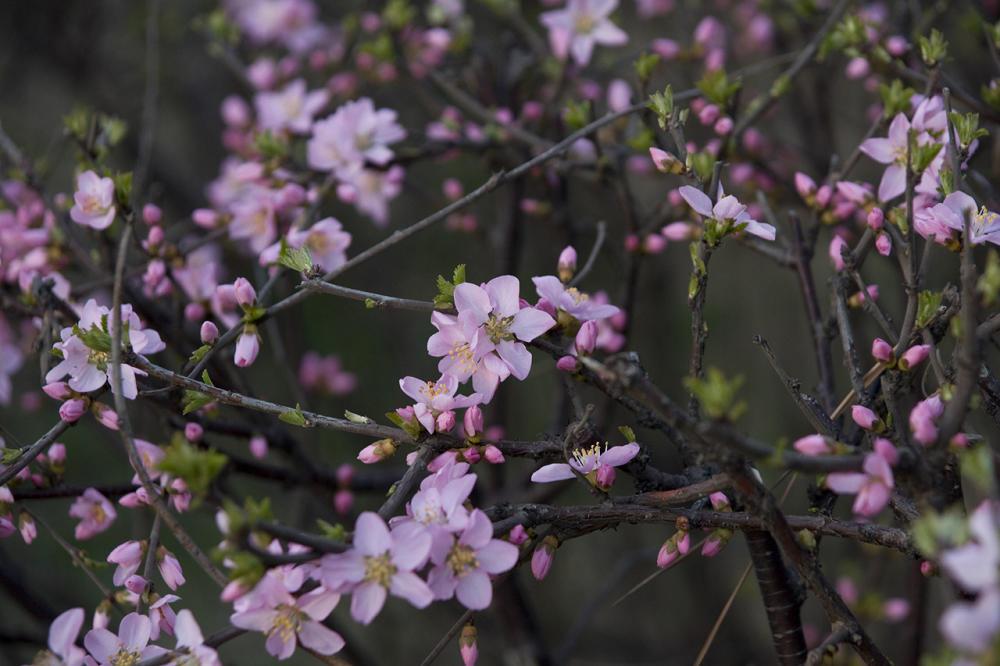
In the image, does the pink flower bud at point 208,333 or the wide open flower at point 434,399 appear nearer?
the wide open flower at point 434,399

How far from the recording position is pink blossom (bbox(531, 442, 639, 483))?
5.25 ft

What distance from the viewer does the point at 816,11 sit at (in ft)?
9.75

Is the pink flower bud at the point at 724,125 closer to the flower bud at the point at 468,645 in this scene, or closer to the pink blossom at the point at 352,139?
the pink blossom at the point at 352,139

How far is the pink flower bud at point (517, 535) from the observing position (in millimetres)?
1563

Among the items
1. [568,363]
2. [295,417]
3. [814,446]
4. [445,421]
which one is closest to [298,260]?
[295,417]

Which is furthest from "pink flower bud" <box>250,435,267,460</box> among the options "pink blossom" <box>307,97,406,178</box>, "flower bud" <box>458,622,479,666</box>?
"flower bud" <box>458,622,479,666</box>

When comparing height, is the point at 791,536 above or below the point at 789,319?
above

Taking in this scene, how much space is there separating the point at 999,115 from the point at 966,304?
1.15m

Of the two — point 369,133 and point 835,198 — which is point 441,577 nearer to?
point 835,198

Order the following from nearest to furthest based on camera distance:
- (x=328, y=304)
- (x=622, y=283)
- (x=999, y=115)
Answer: (x=999, y=115), (x=622, y=283), (x=328, y=304)

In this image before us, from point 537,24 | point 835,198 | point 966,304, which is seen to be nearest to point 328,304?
point 537,24

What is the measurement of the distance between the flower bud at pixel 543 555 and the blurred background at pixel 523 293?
5.31 feet

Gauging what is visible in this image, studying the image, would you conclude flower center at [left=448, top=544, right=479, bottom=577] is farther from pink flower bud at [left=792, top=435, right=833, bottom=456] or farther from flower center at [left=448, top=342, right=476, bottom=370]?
pink flower bud at [left=792, top=435, right=833, bottom=456]

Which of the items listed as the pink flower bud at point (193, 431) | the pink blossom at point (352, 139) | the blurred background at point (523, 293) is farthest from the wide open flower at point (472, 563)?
the blurred background at point (523, 293)
